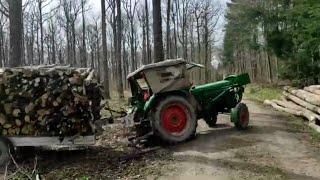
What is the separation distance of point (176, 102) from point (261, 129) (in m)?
2.45

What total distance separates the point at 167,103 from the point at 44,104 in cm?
279

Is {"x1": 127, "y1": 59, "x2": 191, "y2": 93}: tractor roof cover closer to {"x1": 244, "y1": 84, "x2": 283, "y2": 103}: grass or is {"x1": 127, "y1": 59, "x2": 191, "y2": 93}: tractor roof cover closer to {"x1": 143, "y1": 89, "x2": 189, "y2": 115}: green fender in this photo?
{"x1": 143, "y1": 89, "x2": 189, "y2": 115}: green fender

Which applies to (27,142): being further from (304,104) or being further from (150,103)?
(304,104)

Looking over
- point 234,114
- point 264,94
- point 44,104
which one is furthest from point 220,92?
point 264,94

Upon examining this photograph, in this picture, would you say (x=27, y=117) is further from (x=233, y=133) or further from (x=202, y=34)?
(x=202, y=34)

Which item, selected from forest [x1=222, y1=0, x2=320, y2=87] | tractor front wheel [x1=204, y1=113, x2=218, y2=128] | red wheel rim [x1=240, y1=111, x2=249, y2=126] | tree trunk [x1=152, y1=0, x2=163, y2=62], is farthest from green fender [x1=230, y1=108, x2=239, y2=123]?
forest [x1=222, y1=0, x2=320, y2=87]

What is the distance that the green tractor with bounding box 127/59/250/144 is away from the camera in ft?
35.7

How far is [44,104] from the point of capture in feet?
32.4

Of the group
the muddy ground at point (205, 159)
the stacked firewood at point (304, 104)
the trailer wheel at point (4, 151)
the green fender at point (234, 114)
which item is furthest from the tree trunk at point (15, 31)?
the stacked firewood at point (304, 104)

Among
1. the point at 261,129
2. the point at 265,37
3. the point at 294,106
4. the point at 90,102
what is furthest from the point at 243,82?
the point at 265,37

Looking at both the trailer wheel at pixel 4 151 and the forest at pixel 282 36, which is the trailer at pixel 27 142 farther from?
the forest at pixel 282 36

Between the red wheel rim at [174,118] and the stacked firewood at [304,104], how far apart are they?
3.92 meters

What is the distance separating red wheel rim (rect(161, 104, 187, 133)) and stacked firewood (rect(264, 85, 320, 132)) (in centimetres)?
392

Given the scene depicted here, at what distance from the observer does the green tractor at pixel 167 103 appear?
35.7 feet
